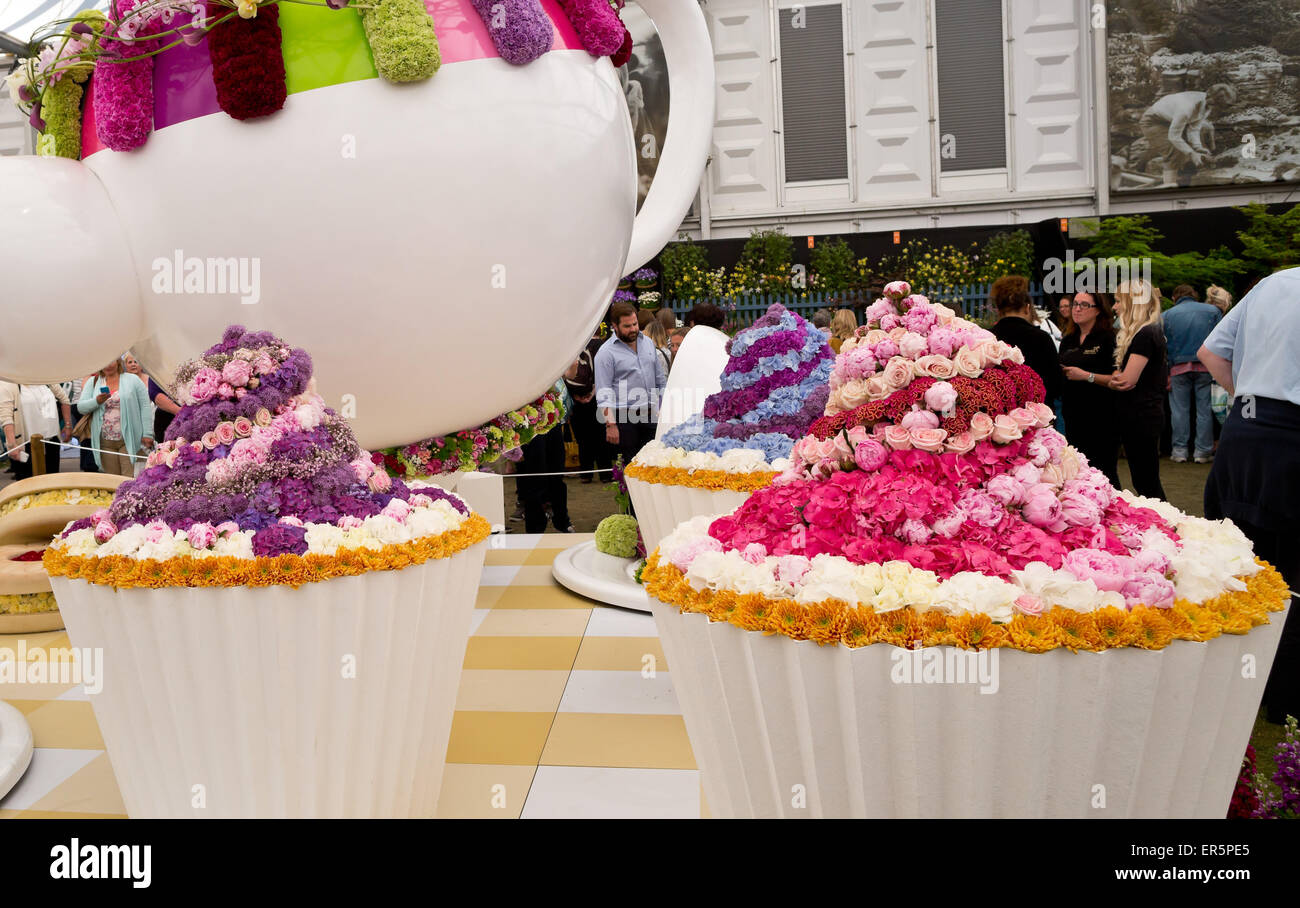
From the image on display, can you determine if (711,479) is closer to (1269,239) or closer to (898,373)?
(898,373)

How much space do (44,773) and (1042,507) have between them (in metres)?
2.78

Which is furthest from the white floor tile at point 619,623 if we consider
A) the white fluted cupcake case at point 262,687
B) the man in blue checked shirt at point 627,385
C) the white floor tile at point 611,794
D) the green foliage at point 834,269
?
the green foliage at point 834,269

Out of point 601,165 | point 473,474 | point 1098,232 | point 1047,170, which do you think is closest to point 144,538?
point 601,165

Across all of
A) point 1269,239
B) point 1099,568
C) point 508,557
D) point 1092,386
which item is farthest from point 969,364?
point 1269,239

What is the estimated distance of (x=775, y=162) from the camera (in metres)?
18.5

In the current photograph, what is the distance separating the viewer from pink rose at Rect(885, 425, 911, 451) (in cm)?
181

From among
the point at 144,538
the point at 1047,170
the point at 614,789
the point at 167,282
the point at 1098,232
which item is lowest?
the point at 614,789

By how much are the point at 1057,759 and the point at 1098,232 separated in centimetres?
1717

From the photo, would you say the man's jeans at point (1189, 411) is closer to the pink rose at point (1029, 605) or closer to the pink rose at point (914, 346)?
the pink rose at point (914, 346)

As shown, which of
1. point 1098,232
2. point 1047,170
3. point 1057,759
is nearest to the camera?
point 1057,759

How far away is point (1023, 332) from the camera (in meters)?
5.28

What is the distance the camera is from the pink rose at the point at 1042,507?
170 centimetres

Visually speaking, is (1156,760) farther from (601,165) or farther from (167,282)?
(167,282)

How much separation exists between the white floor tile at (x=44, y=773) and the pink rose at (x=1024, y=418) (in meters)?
2.65
